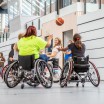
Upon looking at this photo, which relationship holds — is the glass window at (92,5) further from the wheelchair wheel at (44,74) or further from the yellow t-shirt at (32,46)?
the wheelchair wheel at (44,74)

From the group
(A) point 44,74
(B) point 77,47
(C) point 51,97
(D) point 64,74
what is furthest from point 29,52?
(C) point 51,97

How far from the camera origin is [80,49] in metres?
7.61

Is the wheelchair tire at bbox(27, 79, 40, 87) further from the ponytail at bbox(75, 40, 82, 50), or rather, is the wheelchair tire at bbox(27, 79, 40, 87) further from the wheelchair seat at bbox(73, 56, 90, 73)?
the ponytail at bbox(75, 40, 82, 50)

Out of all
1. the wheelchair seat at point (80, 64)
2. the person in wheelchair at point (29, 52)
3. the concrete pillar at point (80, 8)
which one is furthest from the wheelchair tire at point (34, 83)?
the concrete pillar at point (80, 8)

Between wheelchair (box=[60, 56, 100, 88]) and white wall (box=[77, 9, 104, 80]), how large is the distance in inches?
Answer: 146

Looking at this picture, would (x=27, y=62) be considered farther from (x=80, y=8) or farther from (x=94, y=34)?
(x=80, y=8)

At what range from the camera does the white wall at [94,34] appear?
1166cm

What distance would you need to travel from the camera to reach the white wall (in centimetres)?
1166

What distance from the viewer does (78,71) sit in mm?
7496

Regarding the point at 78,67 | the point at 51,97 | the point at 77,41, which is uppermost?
the point at 77,41

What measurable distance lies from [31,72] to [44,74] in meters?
0.26

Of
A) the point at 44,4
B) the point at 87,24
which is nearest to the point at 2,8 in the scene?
the point at 44,4

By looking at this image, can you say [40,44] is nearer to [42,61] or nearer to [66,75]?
[42,61]

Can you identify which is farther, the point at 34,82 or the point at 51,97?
the point at 34,82
